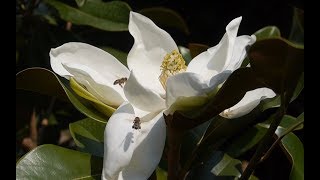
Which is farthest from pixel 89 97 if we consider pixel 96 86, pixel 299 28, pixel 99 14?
pixel 99 14

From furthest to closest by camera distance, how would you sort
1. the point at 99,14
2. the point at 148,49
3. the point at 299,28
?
1. the point at 99,14
2. the point at 148,49
3. the point at 299,28

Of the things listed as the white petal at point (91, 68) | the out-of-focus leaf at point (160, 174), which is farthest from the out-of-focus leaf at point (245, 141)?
the white petal at point (91, 68)

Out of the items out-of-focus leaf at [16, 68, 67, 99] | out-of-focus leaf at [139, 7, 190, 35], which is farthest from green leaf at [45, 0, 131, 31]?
out-of-focus leaf at [16, 68, 67, 99]

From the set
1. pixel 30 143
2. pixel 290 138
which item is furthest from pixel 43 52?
pixel 290 138

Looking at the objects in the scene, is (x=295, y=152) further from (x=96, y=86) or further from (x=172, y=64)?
(x=96, y=86)

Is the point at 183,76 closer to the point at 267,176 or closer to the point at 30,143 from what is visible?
the point at 30,143
